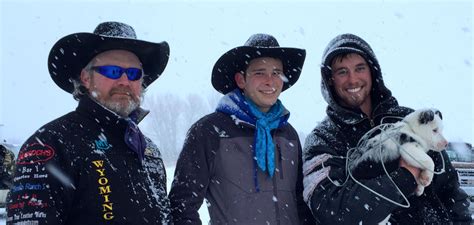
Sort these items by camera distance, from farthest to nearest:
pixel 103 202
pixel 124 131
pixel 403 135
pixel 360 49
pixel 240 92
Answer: pixel 240 92, pixel 360 49, pixel 403 135, pixel 124 131, pixel 103 202

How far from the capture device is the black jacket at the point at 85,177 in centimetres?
220

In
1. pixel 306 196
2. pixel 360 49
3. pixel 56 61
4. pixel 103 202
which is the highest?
pixel 56 61

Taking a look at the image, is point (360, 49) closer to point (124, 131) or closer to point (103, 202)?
point (124, 131)

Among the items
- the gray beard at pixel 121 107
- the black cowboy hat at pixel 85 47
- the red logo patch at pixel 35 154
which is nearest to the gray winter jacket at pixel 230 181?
the gray beard at pixel 121 107

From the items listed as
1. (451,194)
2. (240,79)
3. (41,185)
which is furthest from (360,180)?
(41,185)

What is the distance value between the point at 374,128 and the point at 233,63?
125cm

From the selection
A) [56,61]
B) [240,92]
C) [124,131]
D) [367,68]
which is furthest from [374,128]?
[56,61]

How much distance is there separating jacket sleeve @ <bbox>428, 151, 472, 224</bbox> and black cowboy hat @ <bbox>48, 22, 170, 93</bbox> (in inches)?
82.9

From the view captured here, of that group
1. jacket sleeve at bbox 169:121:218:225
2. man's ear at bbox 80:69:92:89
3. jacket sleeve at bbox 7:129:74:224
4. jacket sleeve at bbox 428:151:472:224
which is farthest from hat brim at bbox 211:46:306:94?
jacket sleeve at bbox 7:129:74:224

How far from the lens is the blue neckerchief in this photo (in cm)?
271

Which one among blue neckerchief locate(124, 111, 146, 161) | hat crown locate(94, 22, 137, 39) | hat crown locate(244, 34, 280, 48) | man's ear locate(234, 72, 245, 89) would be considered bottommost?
blue neckerchief locate(124, 111, 146, 161)

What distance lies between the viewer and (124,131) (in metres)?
2.72

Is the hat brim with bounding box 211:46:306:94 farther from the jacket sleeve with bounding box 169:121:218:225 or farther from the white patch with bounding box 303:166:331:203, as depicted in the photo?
the white patch with bounding box 303:166:331:203

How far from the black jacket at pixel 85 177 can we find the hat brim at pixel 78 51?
14.6 inches
